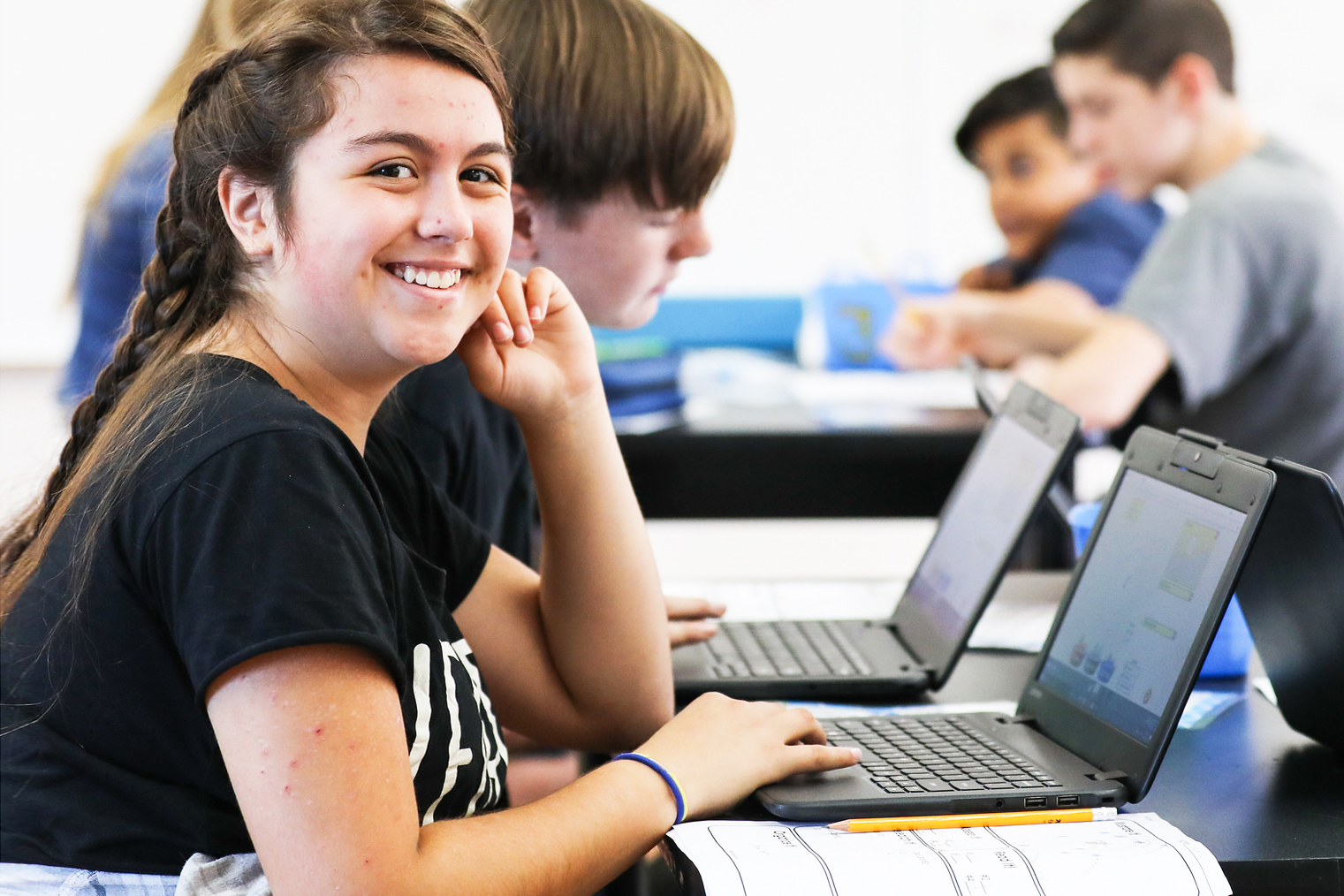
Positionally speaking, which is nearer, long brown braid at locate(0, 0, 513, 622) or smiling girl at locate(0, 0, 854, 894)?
smiling girl at locate(0, 0, 854, 894)

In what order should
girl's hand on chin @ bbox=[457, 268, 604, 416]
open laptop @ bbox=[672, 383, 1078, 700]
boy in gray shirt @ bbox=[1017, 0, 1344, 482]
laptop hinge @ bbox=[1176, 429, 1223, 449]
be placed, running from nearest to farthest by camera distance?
laptop hinge @ bbox=[1176, 429, 1223, 449], girl's hand on chin @ bbox=[457, 268, 604, 416], open laptop @ bbox=[672, 383, 1078, 700], boy in gray shirt @ bbox=[1017, 0, 1344, 482]

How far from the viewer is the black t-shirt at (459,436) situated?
43.4 inches

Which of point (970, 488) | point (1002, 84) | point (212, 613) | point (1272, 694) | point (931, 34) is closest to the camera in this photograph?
point (212, 613)

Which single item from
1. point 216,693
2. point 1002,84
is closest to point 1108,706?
point 216,693

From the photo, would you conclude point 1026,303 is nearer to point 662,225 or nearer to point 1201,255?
point 1201,255

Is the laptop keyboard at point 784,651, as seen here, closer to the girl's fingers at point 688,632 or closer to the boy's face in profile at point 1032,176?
the girl's fingers at point 688,632

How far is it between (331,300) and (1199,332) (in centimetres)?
157

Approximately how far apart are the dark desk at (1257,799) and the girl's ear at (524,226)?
1.95ft

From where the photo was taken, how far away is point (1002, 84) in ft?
9.85

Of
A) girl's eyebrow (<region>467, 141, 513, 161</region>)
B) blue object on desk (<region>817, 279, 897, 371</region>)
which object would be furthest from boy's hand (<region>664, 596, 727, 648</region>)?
blue object on desk (<region>817, 279, 897, 371</region>)

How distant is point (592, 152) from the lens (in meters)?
1.21

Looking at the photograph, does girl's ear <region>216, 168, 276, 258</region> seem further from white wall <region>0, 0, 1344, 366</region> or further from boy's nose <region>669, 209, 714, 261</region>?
white wall <region>0, 0, 1344, 366</region>

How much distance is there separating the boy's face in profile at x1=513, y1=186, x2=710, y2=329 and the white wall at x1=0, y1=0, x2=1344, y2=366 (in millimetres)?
2321

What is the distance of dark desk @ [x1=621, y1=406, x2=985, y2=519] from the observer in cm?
222
